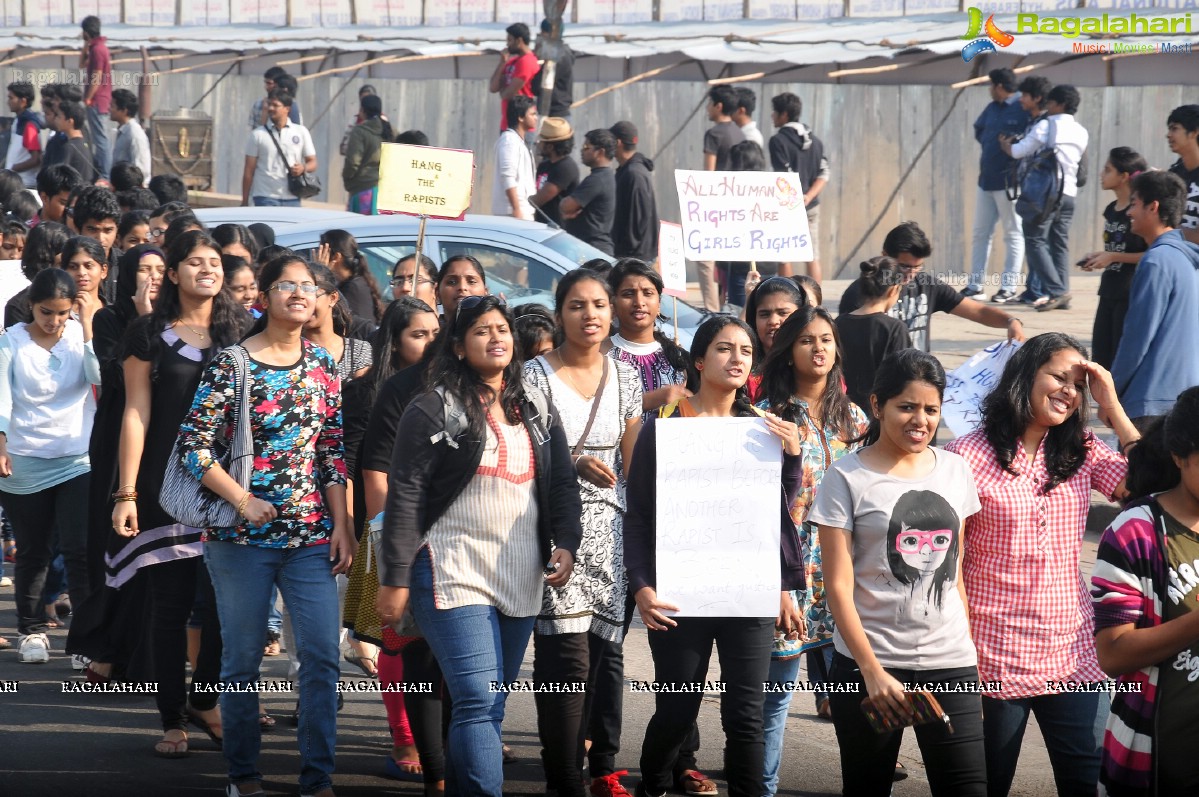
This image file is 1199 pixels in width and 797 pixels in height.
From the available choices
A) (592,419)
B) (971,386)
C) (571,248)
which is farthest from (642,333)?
(571,248)

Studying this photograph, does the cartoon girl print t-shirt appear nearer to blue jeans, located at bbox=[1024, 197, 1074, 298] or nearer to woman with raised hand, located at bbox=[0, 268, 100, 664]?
woman with raised hand, located at bbox=[0, 268, 100, 664]

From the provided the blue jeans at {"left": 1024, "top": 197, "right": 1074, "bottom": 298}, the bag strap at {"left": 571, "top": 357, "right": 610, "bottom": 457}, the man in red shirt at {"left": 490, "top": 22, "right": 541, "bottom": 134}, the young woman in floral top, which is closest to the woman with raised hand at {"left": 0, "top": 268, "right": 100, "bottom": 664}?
the bag strap at {"left": 571, "top": 357, "right": 610, "bottom": 457}

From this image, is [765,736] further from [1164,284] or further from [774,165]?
[774,165]

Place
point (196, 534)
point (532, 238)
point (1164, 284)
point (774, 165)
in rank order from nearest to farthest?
point (196, 534), point (1164, 284), point (532, 238), point (774, 165)

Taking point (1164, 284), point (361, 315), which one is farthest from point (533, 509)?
point (1164, 284)

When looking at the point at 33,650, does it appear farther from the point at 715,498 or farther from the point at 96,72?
the point at 96,72

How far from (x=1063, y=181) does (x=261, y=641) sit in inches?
433

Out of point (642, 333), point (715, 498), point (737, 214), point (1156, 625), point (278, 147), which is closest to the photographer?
point (1156, 625)

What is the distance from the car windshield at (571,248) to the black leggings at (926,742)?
584 centimetres

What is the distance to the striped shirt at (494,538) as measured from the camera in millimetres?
4723

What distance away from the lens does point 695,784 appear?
5531mm

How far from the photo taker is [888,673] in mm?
4336

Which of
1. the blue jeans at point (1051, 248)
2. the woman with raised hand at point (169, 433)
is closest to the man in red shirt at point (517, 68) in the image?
the blue jeans at point (1051, 248)

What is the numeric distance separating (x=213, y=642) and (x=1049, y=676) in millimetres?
3181
